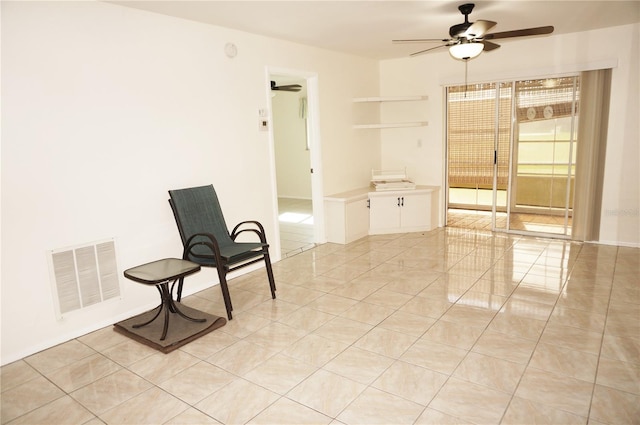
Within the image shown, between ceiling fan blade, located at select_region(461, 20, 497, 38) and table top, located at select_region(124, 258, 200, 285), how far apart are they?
2.75 metres

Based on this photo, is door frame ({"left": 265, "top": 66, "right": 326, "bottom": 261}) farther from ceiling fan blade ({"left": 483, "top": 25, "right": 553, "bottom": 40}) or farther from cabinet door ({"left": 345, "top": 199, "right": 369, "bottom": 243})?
ceiling fan blade ({"left": 483, "top": 25, "right": 553, "bottom": 40})

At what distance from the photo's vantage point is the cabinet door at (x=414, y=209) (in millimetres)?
5625

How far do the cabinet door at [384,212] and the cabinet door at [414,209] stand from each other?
0.26ft

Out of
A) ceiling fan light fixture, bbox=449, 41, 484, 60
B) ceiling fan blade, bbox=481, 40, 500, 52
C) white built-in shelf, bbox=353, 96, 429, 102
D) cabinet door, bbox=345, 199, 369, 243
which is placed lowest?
cabinet door, bbox=345, 199, 369, 243

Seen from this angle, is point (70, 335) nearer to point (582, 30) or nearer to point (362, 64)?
point (362, 64)

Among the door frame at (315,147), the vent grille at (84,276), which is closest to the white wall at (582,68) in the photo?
the door frame at (315,147)

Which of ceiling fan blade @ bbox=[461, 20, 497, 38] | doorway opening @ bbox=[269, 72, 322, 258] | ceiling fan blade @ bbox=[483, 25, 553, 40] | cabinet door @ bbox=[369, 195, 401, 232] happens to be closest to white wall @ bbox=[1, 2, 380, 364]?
cabinet door @ bbox=[369, 195, 401, 232]

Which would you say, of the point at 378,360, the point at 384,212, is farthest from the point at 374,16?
the point at 378,360

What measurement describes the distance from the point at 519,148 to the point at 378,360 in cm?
402

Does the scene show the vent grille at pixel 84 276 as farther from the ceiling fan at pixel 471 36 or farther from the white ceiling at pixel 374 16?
the ceiling fan at pixel 471 36

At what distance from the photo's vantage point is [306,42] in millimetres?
4688

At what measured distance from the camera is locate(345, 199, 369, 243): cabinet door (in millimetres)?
5258

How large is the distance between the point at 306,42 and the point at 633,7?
3130 mm

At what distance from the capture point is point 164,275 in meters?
2.80
